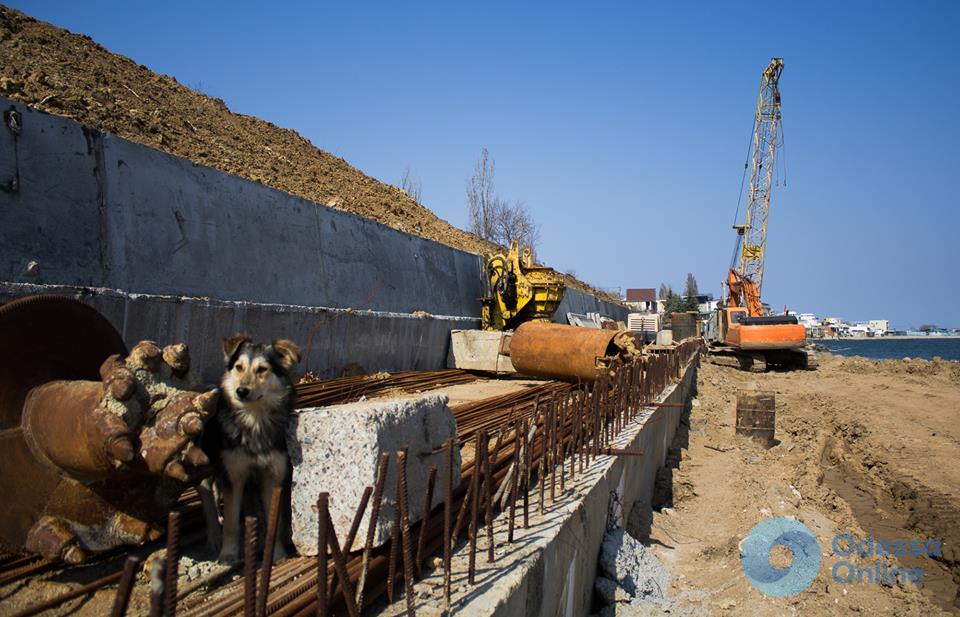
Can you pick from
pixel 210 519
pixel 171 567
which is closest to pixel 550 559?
pixel 210 519

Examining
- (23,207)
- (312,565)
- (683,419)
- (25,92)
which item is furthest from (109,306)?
(683,419)

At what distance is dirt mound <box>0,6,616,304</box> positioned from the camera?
9.85m

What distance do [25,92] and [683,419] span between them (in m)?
13.2

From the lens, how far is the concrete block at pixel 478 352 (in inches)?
451

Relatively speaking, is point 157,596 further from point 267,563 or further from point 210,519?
point 210,519

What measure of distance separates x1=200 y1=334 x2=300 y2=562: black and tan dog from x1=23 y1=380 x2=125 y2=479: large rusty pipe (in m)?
0.45

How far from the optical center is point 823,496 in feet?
30.7

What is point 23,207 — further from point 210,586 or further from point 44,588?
point 210,586

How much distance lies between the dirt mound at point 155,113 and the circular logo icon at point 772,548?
9674 millimetres

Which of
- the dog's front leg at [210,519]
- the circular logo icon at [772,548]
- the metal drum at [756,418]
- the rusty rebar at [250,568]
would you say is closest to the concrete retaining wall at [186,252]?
the dog's front leg at [210,519]

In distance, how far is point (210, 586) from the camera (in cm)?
284

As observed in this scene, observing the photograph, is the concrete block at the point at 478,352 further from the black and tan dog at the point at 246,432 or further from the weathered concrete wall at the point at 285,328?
the black and tan dog at the point at 246,432

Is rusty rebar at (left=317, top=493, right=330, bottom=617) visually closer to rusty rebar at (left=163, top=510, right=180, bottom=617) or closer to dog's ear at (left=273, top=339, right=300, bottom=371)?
rusty rebar at (left=163, top=510, right=180, bottom=617)

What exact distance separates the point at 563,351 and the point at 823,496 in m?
4.38
